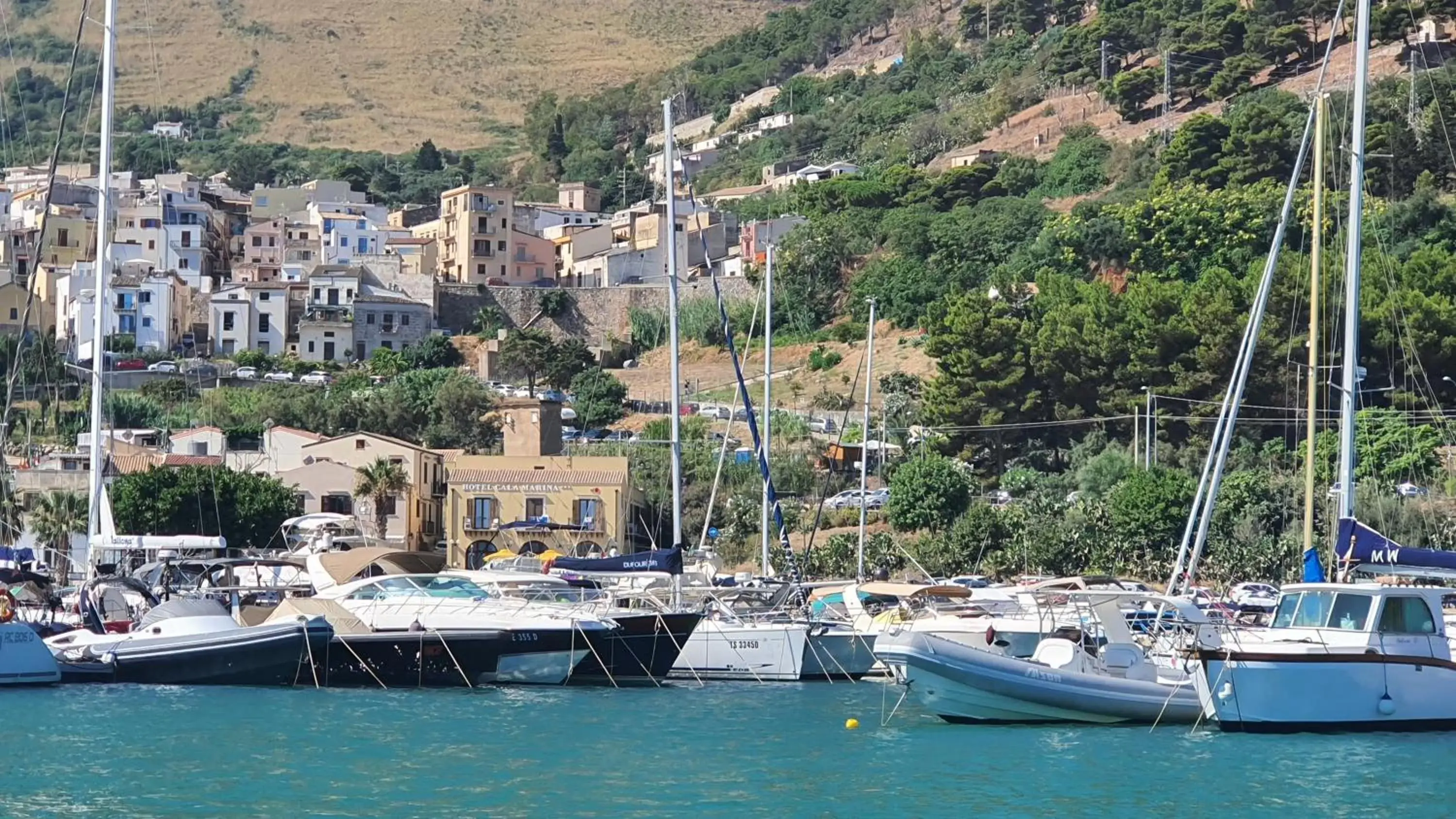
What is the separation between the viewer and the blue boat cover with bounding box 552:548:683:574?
40094mm

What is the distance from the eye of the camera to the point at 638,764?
1098 inches

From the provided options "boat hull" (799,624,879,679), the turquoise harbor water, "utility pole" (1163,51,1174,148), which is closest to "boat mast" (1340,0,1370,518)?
the turquoise harbor water

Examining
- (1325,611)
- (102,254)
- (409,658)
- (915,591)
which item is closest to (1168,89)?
(915,591)

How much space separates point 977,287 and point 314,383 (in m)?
29.4

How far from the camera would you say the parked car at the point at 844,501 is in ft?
226

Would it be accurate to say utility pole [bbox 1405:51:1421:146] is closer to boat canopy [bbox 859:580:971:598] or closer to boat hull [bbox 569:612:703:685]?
boat canopy [bbox 859:580:971:598]

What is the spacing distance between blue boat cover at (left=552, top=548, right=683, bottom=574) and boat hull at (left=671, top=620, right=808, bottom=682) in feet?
5.83

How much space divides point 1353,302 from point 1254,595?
17.8m

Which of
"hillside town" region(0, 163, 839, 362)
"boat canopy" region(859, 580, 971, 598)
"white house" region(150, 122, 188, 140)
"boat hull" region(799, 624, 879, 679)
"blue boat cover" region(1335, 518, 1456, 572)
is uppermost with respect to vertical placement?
"white house" region(150, 122, 188, 140)

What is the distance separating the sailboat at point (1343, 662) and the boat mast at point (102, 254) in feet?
69.3

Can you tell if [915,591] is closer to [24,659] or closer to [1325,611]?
[1325,611]

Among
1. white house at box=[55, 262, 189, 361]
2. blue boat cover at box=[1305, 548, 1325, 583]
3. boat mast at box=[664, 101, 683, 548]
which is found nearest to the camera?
blue boat cover at box=[1305, 548, 1325, 583]

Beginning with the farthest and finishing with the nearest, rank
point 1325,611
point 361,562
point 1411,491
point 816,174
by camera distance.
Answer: point 816,174 < point 1411,491 < point 361,562 < point 1325,611

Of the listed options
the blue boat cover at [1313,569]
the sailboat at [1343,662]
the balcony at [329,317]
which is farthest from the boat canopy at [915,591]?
the balcony at [329,317]
